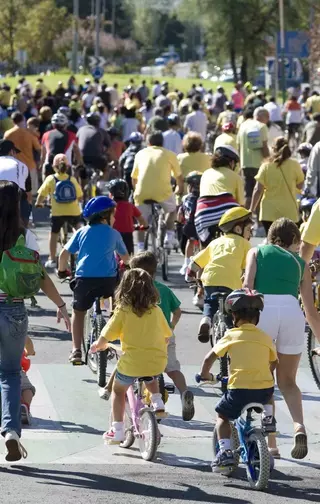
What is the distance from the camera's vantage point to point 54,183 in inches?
619

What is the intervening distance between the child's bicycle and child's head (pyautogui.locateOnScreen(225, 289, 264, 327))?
→ 53 cm

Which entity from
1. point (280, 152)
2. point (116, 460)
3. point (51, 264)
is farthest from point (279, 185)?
point (116, 460)

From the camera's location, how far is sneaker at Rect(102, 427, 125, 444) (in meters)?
9.10

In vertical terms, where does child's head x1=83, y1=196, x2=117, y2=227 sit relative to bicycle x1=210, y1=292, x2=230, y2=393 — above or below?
above

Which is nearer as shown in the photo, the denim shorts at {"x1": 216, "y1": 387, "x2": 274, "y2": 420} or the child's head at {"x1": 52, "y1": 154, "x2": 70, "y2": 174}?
the denim shorts at {"x1": 216, "y1": 387, "x2": 274, "y2": 420}

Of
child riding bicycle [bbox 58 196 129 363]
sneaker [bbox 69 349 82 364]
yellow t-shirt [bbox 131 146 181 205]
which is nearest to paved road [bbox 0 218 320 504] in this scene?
sneaker [bbox 69 349 82 364]

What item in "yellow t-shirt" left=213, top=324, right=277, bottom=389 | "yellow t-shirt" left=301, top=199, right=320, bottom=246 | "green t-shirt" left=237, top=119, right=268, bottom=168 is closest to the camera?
"yellow t-shirt" left=213, top=324, right=277, bottom=389

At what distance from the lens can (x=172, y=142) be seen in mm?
20844

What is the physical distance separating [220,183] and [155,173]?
2687 mm

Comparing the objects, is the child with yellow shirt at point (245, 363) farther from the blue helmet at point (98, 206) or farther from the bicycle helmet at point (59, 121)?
the bicycle helmet at point (59, 121)

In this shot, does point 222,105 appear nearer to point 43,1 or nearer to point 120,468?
point 120,468

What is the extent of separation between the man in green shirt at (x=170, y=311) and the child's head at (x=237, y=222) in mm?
1250

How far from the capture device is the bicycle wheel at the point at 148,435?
8773 millimetres

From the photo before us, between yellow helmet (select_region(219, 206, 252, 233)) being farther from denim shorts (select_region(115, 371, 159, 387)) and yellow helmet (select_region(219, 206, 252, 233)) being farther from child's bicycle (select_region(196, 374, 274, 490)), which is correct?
child's bicycle (select_region(196, 374, 274, 490))
